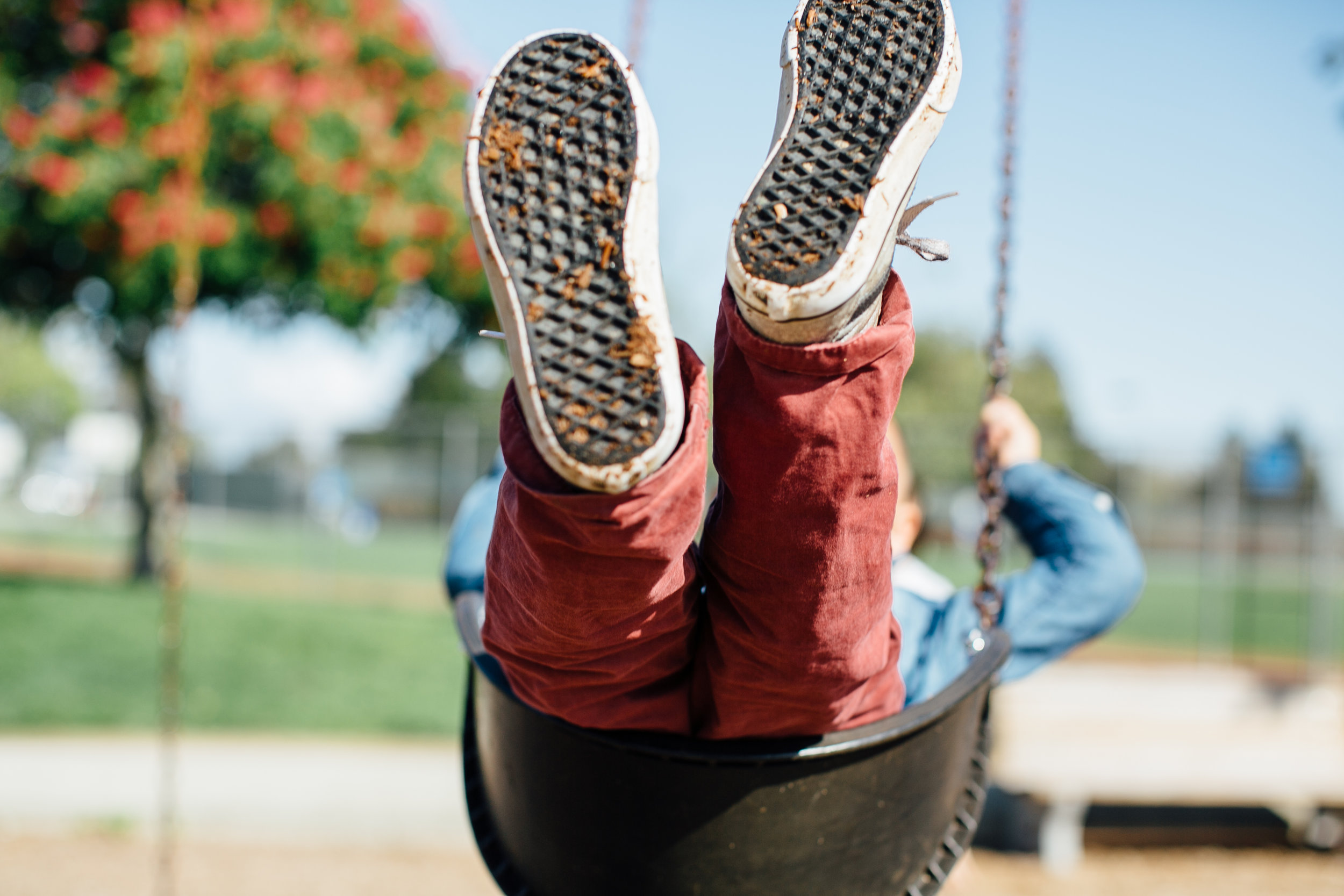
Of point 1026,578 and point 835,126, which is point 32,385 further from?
point 835,126

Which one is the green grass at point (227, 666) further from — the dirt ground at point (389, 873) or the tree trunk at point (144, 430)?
the dirt ground at point (389, 873)

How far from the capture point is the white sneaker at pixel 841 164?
850 millimetres

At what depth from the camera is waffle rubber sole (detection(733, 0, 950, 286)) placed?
859mm

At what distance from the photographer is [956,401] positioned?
32.5 meters

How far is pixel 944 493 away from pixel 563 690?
13.9 metres

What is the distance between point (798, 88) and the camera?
963 millimetres

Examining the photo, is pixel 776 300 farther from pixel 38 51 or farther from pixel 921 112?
pixel 38 51

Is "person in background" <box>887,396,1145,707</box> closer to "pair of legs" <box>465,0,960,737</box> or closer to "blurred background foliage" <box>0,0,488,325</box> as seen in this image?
"pair of legs" <box>465,0,960,737</box>

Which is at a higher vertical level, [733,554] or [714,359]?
[714,359]

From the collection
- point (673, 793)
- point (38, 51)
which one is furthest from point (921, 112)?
point (38, 51)

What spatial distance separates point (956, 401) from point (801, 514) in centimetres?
3275

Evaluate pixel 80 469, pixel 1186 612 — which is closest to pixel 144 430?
pixel 1186 612

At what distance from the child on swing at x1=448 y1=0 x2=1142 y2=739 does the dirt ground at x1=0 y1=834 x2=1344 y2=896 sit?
2.55 meters

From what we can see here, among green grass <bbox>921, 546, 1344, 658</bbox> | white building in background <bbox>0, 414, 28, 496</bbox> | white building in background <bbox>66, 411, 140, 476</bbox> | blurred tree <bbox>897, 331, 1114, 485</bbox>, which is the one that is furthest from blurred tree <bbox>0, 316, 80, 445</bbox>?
green grass <bbox>921, 546, 1344, 658</bbox>
